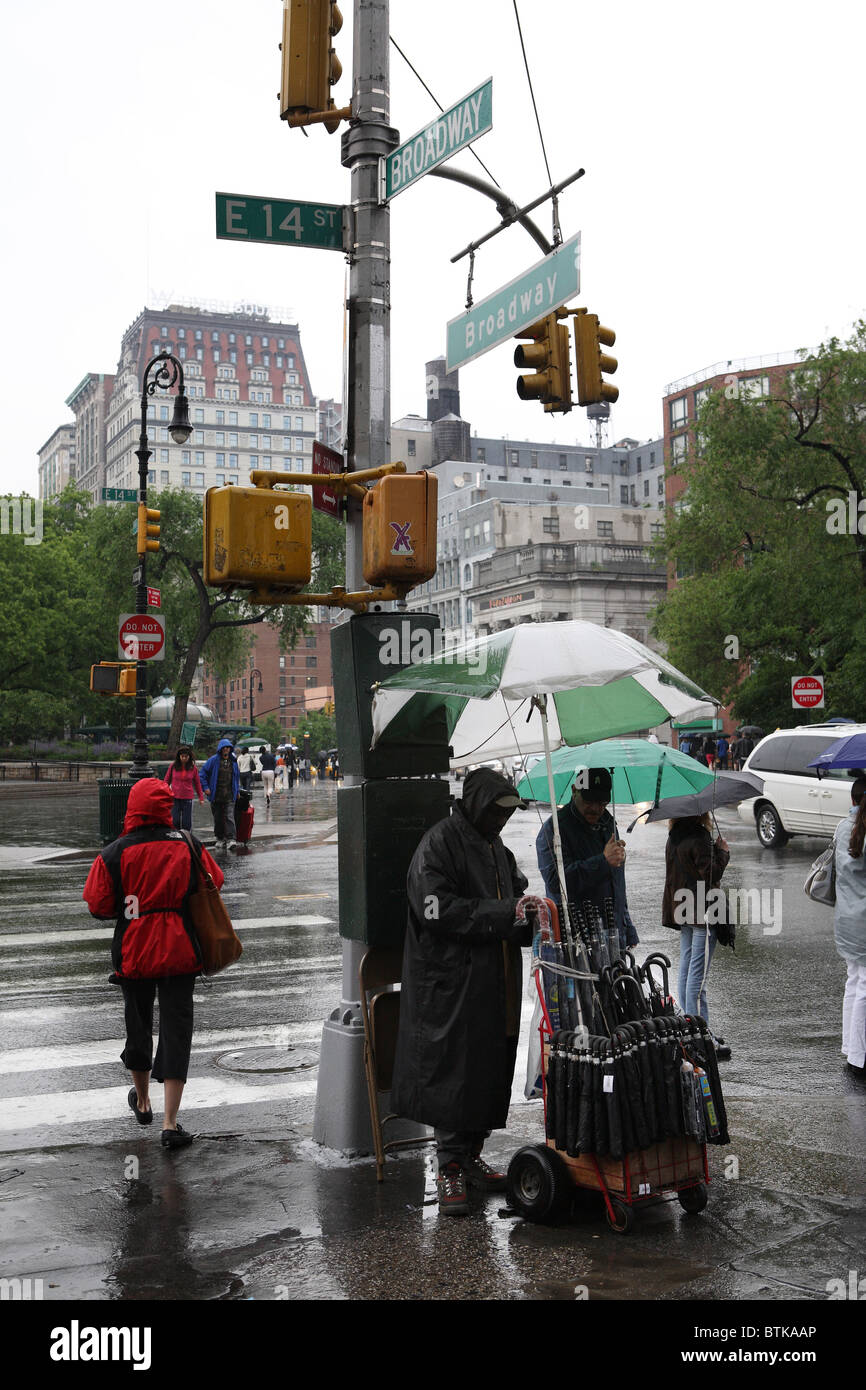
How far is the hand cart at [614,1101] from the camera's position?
513 centimetres

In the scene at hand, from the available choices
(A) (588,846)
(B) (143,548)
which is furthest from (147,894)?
(B) (143,548)

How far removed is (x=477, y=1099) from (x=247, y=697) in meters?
165

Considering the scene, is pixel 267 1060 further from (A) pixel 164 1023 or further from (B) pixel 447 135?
(B) pixel 447 135

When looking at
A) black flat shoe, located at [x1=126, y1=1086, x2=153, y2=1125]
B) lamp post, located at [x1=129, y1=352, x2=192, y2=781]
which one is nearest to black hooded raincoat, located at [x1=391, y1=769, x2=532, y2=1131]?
black flat shoe, located at [x1=126, y1=1086, x2=153, y2=1125]

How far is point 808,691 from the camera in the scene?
100 ft

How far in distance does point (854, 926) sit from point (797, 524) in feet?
92.6

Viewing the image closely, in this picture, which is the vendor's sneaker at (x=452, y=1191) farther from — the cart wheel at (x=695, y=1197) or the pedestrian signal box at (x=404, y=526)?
the pedestrian signal box at (x=404, y=526)

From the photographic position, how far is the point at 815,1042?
874 centimetres

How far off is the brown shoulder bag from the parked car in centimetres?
1553

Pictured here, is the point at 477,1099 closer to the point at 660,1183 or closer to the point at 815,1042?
the point at 660,1183

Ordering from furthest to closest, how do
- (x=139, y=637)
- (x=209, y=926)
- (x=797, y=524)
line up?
(x=797, y=524), (x=139, y=637), (x=209, y=926)

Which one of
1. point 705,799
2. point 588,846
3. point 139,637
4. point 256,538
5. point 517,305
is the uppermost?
point 517,305

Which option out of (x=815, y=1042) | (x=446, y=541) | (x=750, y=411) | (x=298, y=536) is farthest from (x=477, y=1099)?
(x=446, y=541)

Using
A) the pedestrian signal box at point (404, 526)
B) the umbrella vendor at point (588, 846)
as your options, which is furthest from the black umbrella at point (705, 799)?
the pedestrian signal box at point (404, 526)
